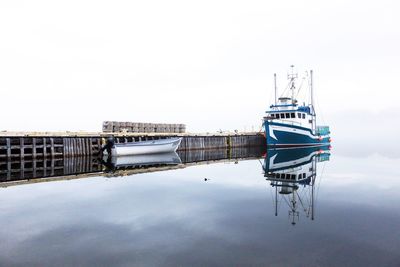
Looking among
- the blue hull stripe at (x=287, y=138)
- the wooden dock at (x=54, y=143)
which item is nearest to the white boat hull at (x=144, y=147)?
the wooden dock at (x=54, y=143)

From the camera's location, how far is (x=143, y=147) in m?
49.1

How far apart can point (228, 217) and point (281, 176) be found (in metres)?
15.6

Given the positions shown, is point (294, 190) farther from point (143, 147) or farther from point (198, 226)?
point (143, 147)

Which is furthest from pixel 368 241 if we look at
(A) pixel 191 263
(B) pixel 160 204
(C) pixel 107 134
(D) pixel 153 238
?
(C) pixel 107 134

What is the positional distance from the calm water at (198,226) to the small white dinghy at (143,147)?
77.5ft

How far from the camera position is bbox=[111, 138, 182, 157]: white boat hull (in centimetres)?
4743

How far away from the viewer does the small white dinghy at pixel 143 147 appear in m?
47.4

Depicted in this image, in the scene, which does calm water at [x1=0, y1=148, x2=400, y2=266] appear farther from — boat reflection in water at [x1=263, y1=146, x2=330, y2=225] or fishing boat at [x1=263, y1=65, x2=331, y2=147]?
fishing boat at [x1=263, y1=65, x2=331, y2=147]

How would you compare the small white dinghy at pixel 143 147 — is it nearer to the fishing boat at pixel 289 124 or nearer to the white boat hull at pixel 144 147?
the white boat hull at pixel 144 147

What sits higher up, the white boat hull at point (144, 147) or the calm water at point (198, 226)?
the white boat hull at point (144, 147)

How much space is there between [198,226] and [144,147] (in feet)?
121

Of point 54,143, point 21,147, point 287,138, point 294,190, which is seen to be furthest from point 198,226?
point 287,138

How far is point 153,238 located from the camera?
11.8 m

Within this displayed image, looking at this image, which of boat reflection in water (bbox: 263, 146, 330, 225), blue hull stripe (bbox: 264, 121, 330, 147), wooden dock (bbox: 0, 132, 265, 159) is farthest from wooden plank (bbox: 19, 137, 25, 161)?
blue hull stripe (bbox: 264, 121, 330, 147)
